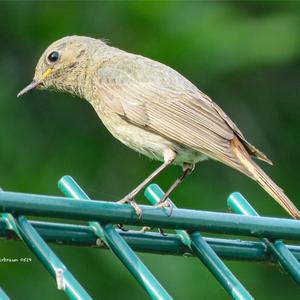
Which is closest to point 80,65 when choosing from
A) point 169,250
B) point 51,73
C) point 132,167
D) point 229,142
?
point 51,73

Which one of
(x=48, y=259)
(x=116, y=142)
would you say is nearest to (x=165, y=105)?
(x=48, y=259)

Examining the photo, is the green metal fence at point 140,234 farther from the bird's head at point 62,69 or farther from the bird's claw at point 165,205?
the bird's head at point 62,69

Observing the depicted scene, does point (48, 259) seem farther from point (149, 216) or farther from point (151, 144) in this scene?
point (151, 144)

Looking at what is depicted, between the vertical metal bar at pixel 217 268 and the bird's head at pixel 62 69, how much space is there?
2.91 m

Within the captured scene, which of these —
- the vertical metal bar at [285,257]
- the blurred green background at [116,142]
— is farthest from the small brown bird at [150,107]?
the blurred green background at [116,142]

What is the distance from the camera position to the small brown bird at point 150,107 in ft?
23.7

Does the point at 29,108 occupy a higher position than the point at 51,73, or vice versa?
the point at 29,108

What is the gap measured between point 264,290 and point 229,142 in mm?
5292

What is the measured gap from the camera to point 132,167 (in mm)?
12188

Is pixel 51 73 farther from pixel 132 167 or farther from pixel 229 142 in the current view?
pixel 132 167

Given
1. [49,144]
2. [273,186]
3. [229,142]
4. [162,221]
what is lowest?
[162,221]

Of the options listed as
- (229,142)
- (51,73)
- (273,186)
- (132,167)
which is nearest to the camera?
(273,186)

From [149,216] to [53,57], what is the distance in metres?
3.19

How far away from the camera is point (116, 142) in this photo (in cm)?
1241
